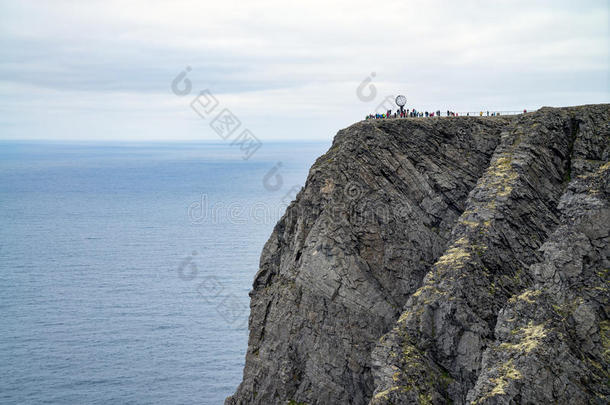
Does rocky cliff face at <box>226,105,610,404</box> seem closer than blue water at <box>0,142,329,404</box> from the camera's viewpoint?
Yes

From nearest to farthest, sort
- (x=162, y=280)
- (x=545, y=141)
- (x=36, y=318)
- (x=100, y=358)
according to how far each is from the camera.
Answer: (x=545, y=141) → (x=100, y=358) → (x=36, y=318) → (x=162, y=280)

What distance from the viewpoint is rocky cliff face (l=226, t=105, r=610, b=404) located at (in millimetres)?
53219

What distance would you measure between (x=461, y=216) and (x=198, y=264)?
364 feet

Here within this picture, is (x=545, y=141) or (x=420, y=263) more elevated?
(x=545, y=141)

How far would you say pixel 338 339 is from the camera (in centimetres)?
6297

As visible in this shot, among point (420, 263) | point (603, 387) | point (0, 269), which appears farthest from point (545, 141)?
point (0, 269)

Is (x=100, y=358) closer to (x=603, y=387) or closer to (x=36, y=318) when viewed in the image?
(x=36, y=318)

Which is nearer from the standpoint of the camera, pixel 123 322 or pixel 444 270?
pixel 444 270

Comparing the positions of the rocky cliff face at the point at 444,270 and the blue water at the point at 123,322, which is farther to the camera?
the blue water at the point at 123,322

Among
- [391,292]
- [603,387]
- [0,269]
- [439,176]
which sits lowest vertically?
[603,387]

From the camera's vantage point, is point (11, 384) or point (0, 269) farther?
point (0, 269)

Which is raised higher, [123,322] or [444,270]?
[123,322]

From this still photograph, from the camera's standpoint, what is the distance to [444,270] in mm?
59312

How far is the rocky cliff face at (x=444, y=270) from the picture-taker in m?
53.2
